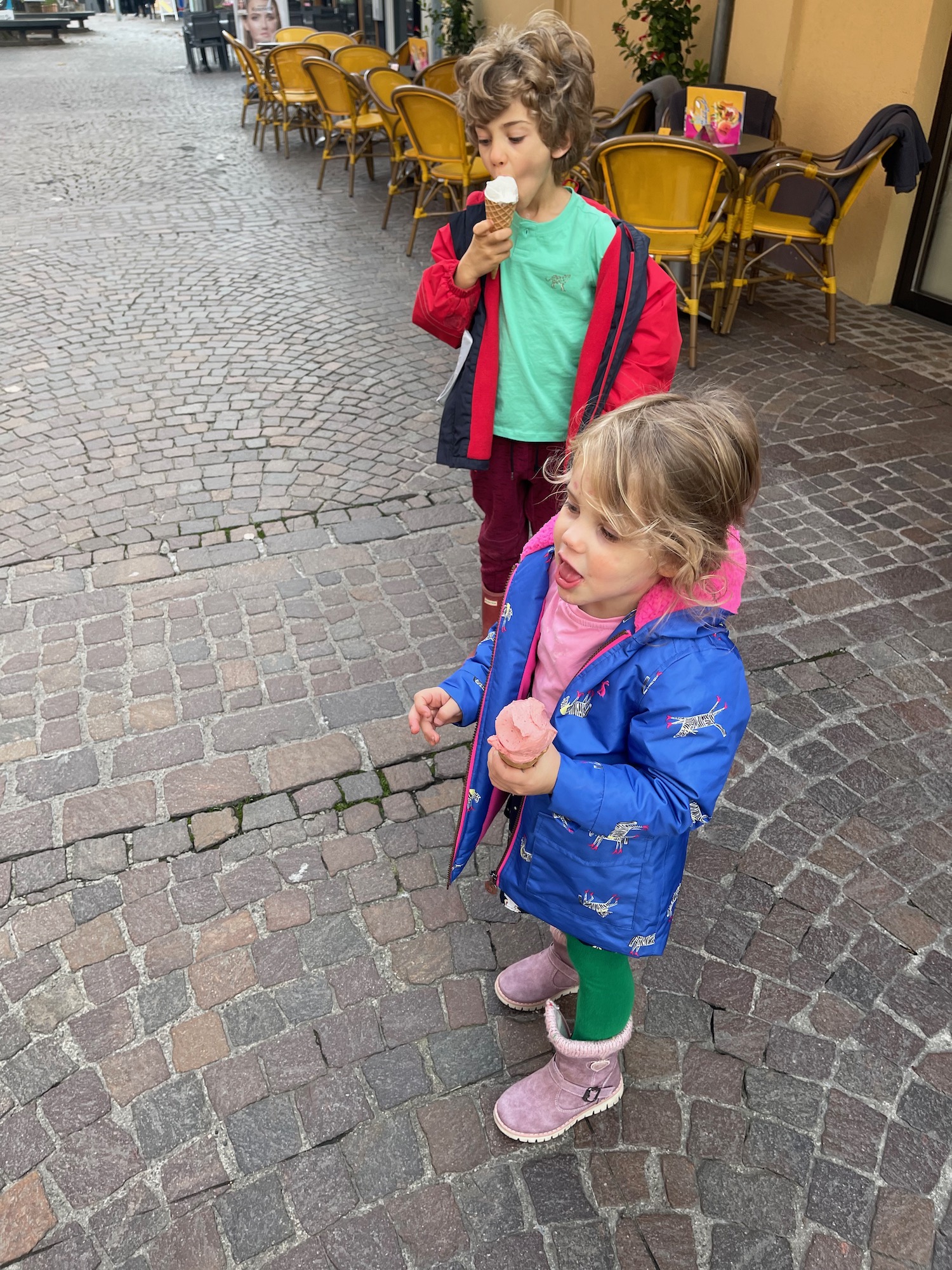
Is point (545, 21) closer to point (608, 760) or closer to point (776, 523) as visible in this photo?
point (608, 760)

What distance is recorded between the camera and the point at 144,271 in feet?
24.8

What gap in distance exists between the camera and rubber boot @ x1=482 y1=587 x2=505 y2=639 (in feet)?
10.2

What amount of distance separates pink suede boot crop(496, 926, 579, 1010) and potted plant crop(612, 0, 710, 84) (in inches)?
289

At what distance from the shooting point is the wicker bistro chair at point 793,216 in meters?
5.36

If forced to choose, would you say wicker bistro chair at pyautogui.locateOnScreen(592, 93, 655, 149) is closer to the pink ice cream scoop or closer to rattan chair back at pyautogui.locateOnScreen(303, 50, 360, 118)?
rattan chair back at pyautogui.locateOnScreen(303, 50, 360, 118)

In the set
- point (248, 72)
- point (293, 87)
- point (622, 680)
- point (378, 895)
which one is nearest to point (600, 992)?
point (622, 680)

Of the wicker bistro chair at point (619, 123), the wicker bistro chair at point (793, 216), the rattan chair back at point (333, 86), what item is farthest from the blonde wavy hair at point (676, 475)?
the rattan chair back at point (333, 86)

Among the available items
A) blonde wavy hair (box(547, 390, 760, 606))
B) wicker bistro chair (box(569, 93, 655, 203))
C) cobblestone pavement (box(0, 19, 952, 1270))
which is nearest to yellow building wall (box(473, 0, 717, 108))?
wicker bistro chair (box(569, 93, 655, 203))

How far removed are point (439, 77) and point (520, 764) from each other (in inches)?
381

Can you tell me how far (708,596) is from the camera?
57.2 inches

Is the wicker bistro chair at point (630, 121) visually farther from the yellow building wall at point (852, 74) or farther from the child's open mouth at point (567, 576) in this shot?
the child's open mouth at point (567, 576)

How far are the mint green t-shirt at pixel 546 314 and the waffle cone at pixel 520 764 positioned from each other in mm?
1549

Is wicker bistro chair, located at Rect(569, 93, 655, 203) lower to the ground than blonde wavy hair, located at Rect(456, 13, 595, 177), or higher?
lower

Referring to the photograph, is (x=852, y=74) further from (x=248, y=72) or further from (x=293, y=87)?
(x=248, y=72)
